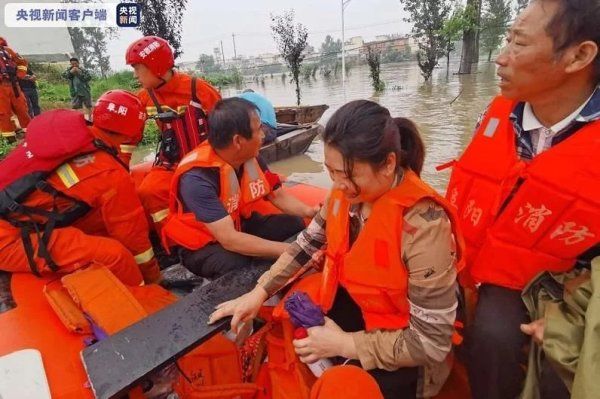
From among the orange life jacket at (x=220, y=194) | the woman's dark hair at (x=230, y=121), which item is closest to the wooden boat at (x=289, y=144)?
the orange life jacket at (x=220, y=194)

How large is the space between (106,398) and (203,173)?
1.00m

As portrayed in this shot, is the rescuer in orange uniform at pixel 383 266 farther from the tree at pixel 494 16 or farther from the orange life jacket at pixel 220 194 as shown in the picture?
the tree at pixel 494 16

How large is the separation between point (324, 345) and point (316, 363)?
0.31ft

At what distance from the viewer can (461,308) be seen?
125cm

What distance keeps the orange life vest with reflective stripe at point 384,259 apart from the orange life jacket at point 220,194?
0.80 meters

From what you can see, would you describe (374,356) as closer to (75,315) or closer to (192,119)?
(75,315)

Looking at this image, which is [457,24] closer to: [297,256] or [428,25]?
[428,25]

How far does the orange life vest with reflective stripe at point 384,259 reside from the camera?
1032mm

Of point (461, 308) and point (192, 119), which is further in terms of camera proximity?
point (192, 119)

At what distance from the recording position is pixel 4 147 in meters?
6.18

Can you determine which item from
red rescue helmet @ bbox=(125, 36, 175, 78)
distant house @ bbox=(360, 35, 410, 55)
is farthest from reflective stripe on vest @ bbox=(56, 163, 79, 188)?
distant house @ bbox=(360, 35, 410, 55)

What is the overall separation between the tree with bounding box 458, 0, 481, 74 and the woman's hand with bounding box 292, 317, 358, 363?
56.8 feet

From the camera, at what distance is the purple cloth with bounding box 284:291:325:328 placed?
1.14 metres

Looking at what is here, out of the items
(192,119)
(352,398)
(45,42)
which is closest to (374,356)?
(352,398)
